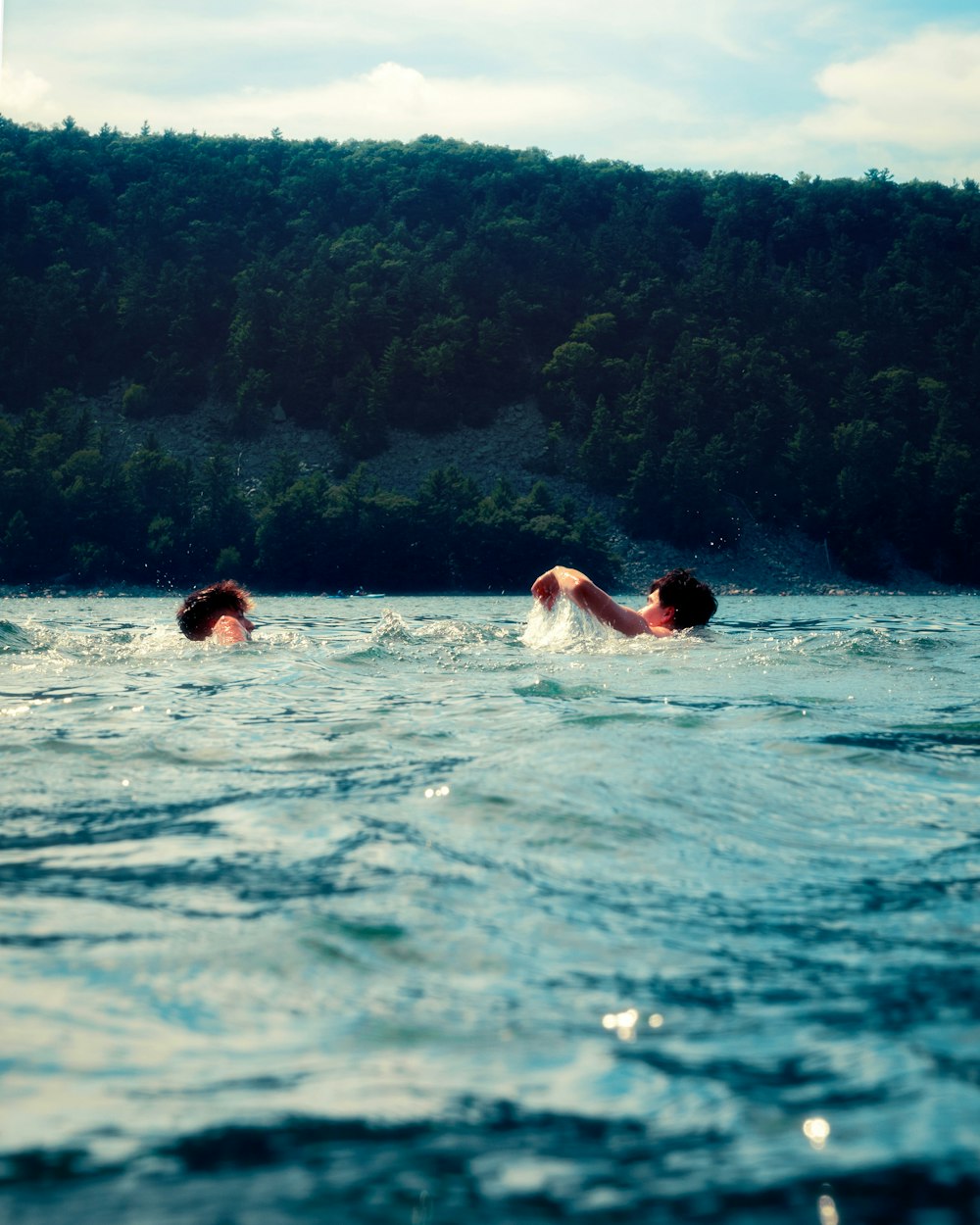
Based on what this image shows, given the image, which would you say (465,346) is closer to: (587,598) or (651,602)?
(651,602)

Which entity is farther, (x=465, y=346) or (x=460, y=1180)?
(x=465, y=346)

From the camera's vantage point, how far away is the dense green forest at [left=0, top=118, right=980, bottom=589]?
A: 221 ft

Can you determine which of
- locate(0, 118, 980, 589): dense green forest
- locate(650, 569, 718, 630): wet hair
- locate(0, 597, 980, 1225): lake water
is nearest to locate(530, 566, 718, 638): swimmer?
locate(650, 569, 718, 630): wet hair

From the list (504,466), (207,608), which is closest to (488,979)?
(207,608)

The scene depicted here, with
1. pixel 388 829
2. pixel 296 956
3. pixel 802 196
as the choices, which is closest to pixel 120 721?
pixel 388 829

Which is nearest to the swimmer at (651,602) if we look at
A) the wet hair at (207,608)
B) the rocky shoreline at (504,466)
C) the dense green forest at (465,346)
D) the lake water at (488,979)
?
the wet hair at (207,608)

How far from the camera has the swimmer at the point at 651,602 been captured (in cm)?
1113

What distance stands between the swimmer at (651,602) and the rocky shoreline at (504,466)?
5985 cm

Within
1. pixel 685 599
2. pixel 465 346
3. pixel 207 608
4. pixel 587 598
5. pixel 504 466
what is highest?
pixel 465 346

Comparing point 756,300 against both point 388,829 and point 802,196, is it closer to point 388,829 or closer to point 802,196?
point 802,196

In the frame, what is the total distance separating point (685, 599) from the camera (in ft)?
41.0

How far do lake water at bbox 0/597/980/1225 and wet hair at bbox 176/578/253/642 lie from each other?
5.58 metres

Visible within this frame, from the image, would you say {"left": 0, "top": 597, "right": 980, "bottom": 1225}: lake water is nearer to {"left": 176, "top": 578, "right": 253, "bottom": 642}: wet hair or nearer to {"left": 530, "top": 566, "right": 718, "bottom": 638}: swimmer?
{"left": 530, "top": 566, "right": 718, "bottom": 638}: swimmer

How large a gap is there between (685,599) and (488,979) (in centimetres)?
1007
